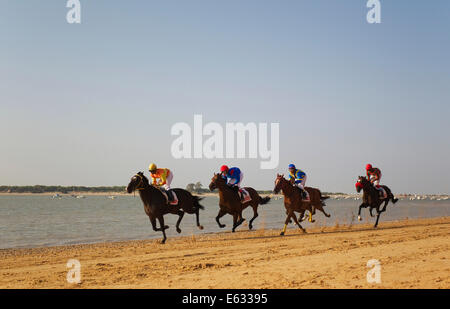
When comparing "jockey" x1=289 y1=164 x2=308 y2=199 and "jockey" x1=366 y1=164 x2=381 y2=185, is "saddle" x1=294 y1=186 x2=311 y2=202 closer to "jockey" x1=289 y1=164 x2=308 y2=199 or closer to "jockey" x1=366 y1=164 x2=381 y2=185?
"jockey" x1=289 y1=164 x2=308 y2=199

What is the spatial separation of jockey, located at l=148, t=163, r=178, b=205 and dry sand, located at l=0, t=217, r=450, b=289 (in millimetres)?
2593

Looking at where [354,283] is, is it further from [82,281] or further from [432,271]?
[82,281]

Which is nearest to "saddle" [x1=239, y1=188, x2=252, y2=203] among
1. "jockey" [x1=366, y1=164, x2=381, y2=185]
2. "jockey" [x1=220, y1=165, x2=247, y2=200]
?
"jockey" [x1=220, y1=165, x2=247, y2=200]

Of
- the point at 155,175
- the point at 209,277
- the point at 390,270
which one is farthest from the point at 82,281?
the point at 155,175

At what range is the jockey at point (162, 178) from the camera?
16375 mm

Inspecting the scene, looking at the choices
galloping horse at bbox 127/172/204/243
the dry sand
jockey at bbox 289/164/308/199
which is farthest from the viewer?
jockey at bbox 289/164/308/199

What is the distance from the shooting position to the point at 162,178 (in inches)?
651

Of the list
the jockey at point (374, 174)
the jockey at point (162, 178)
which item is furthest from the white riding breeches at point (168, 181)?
the jockey at point (374, 174)

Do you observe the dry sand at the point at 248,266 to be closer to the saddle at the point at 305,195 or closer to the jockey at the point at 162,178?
the jockey at the point at 162,178

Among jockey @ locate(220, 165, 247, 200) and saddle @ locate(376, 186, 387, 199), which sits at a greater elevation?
jockey @ locate(220, 165, 247, 200)

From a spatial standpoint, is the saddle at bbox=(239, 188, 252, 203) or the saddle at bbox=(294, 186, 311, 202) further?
the saddle at bbox=(239, 188, 252, 203)

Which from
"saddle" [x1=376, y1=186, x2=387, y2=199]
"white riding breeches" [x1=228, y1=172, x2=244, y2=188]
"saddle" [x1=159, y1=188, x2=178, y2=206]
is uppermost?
"white riding breeches" [x1=228, y1=172, x2=244, y2=188]

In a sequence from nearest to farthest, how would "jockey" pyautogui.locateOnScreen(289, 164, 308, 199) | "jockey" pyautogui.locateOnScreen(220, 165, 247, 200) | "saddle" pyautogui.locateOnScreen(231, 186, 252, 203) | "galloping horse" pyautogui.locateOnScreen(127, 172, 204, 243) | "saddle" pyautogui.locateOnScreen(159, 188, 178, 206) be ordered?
"galloping horse" pyautogui.locateOnScreen(127, 172, 204, 243), "saddle" pyautogui.locateOnScreen(159, 188, 178, 206), "jockey" pyautogui.locateOnScreen(220, 165, 247, 200), "saddle" pyautogui.locateOnScreen(231, 186, 252, 203), "jockey" pyautogui.locateOnScreen(289, 164, 308, 199)

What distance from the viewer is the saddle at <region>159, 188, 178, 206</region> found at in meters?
16.3
